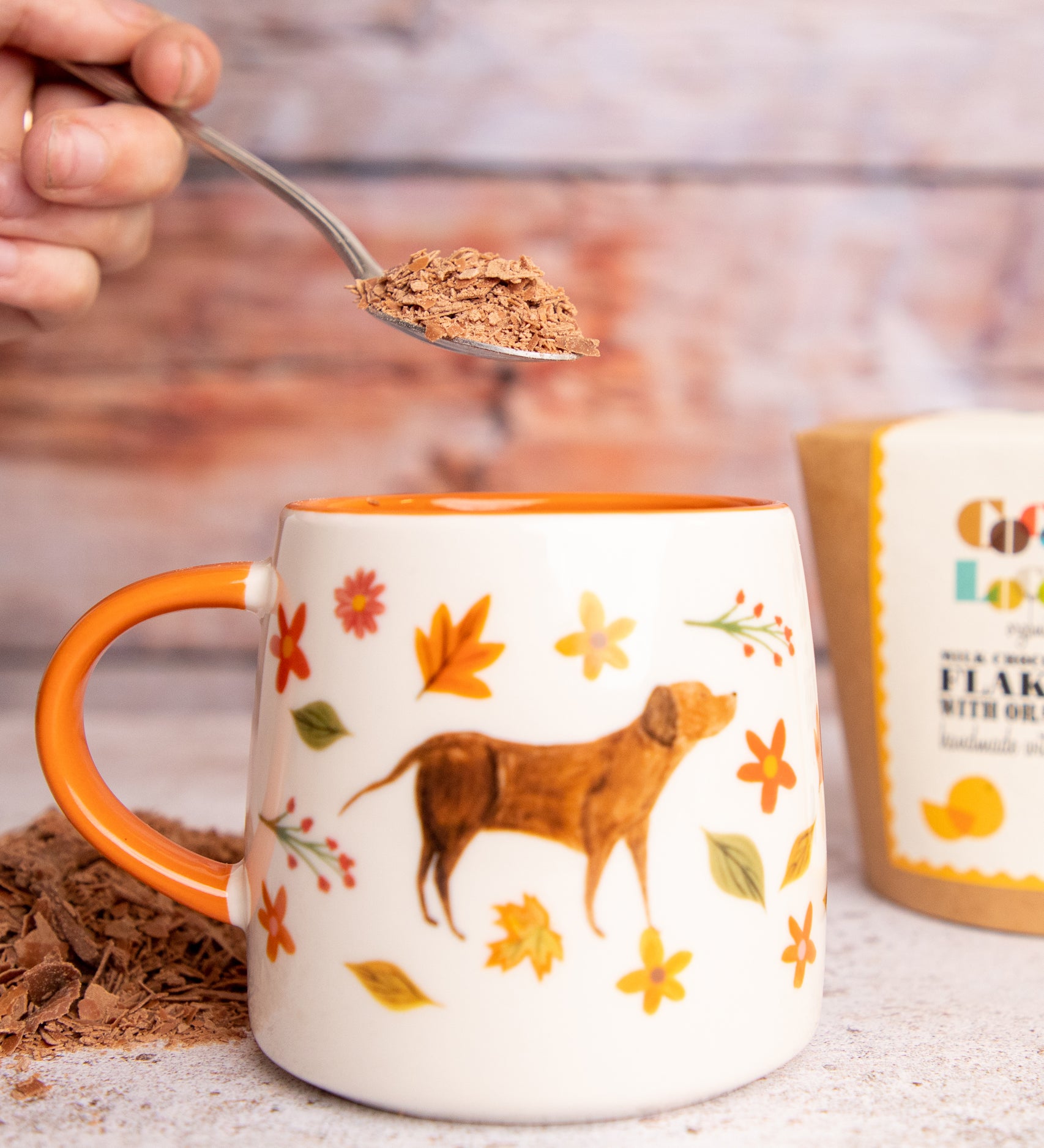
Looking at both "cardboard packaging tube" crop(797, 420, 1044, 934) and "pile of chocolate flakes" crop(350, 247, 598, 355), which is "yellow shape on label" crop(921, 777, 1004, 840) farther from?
"pile of chocolate flakes" crop(350, 247, 598, 355)

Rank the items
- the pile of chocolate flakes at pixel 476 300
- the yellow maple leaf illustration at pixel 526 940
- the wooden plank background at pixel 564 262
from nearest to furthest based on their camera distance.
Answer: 1. the yellow maple leaf illustration at pixel 526 940
2. the pile of chocolate flakes at pixel 476 300
3. the wooden plank background at pixel 564 262

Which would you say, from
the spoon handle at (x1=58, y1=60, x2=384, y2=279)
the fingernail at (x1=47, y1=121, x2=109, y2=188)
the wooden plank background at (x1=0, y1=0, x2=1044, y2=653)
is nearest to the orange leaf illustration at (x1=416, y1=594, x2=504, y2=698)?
the spoon handle at (x1=58, y1=60, x2=384, y2=279)

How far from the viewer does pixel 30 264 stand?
2.10 feet

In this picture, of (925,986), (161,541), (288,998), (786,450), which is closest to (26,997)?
(288,998)

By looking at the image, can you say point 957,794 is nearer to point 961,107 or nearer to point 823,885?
point 823,885

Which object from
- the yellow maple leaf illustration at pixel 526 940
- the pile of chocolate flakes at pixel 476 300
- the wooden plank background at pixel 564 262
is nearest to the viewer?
the yellow maple leaf illustration at pixel 526 940

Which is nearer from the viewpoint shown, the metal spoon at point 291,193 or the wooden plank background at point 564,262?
the metal spoon at point 291,193

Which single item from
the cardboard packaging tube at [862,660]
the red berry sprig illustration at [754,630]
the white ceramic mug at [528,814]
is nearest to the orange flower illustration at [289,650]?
the white ceramic mug at [528,814]

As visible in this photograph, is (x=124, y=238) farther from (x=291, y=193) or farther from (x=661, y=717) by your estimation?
(x=661, y=717)

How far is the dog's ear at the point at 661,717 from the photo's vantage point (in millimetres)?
346

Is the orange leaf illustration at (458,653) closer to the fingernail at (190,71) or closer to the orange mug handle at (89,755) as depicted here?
the orange mug handle at (89,755)

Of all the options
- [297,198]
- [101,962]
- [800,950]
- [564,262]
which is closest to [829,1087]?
[800,950]

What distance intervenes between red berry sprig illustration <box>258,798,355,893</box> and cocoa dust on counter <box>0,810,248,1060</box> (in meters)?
0.10

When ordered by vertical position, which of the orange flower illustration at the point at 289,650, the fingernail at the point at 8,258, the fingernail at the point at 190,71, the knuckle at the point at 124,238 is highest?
the fingernail at the point at 190,71
